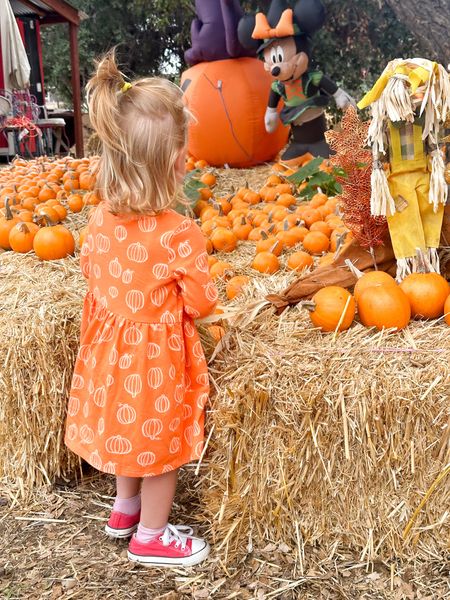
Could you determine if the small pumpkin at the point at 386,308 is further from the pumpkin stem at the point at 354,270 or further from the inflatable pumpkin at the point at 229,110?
the inflatable pumpkin at the point at 229,110

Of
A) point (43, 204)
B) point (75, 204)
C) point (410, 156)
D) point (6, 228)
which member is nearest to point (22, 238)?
point (6, 228)

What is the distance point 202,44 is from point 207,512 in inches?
225

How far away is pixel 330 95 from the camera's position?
20.3 feet

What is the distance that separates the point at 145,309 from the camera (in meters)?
2.14

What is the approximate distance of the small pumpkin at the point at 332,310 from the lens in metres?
2.37

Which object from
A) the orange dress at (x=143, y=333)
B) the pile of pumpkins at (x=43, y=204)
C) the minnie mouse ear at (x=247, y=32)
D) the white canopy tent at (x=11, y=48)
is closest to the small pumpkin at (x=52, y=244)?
the pile of pumpkins at (x=43, y=204)

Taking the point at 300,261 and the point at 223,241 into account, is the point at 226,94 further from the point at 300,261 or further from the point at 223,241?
the point at 300,261

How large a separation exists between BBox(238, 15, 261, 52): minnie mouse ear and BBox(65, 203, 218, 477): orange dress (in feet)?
15.6

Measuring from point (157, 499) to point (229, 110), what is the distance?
5124 millimetres

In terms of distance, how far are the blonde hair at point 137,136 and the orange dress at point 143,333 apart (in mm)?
76

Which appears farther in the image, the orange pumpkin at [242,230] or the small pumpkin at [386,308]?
the orange pumpkin at [242,230]

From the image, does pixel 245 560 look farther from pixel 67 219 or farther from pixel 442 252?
pixel 67 219

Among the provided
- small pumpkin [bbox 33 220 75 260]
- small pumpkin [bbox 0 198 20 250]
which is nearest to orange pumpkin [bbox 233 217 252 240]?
small pumpkin [bbox 33 220 75 260]

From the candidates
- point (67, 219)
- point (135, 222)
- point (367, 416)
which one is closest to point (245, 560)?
point (367, 416)
